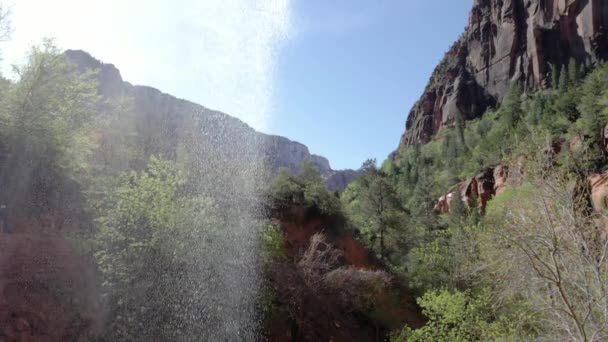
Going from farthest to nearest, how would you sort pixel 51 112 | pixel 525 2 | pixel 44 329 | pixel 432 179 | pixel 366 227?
1. pixel 525 2
2. pixel 432 179
3. pixel 366 227
4. pixel 51 112
5. pixel 44 329

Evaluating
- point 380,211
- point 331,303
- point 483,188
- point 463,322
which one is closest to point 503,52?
point 483,188

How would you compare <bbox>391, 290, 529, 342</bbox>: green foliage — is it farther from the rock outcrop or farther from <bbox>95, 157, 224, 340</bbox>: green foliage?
the rock outcrop

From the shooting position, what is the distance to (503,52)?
91438 mm

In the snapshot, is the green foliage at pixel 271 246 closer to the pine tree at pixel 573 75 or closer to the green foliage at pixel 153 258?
the green foliage at pixel 153 258

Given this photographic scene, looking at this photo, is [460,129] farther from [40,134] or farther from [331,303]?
[40,134]

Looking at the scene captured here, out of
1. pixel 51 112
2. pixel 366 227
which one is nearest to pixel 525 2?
pixel 366 227

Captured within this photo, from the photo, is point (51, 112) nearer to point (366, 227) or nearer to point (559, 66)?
point (366, 227)

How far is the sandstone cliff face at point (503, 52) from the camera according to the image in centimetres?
7994

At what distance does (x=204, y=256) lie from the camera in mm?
12023

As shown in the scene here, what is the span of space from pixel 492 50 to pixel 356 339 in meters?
94.8

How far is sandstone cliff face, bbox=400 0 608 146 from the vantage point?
3147 inches

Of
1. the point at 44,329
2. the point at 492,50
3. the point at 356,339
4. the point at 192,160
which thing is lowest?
the point at 356,339

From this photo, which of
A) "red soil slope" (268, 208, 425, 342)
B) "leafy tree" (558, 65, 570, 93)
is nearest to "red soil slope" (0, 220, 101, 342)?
"red soil slope" (268, 208, 425, 342)

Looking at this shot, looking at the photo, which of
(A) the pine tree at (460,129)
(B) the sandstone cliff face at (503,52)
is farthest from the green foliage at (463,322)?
(B) the sandstone cliff face at (503,52)
